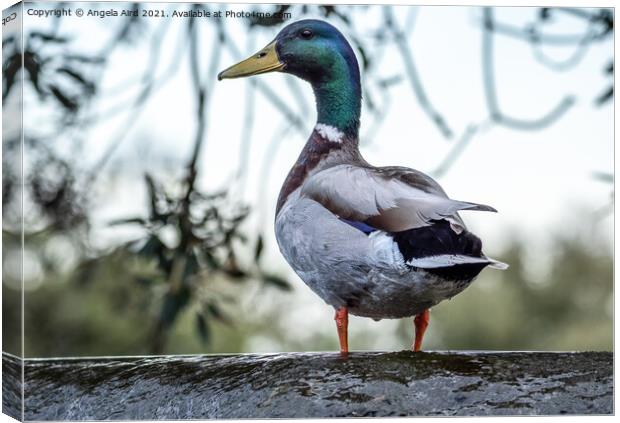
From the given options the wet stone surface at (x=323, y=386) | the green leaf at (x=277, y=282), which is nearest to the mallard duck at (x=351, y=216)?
the wet stone surface at (x=323, y=386)

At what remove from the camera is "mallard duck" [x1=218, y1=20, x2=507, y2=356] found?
481 cm

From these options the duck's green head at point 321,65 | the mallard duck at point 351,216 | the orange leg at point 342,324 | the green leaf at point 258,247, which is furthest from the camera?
the green leaf at point 258,247

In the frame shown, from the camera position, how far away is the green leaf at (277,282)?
589cm

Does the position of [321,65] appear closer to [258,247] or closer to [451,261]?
[258,247]

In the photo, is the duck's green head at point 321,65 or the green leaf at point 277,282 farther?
the green leaf at point 277,282

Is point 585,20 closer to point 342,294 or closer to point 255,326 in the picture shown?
point 342,294

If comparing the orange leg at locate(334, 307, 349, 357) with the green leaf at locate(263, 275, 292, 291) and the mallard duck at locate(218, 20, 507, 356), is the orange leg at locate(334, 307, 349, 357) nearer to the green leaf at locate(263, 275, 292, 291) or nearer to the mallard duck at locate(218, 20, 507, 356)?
the mallard duck at locate(218, 20, 507, 356)

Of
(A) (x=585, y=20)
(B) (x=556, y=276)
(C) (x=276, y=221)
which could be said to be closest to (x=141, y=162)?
(C) (x=276, y=221)

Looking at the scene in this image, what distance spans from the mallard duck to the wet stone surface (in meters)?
0.28

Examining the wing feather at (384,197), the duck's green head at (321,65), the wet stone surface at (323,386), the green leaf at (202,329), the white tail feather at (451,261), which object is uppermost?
the duck's green head at (321,65)

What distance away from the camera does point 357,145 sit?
18.7 ft

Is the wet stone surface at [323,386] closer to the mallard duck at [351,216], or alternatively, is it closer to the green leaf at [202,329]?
the mallard duck at [351,216]

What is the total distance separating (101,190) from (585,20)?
249 cm

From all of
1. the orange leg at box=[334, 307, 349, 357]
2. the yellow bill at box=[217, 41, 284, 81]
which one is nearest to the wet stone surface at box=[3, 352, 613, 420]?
the orange leg at box=[334, 307, 349, 357]
